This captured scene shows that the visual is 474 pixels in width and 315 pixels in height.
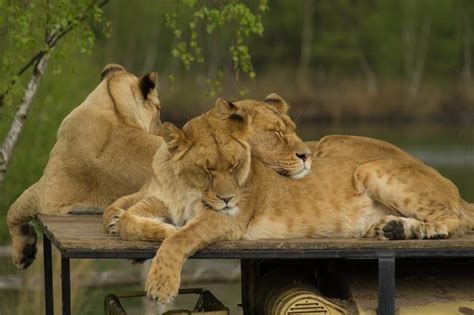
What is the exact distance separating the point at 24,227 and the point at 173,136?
6.03 ft

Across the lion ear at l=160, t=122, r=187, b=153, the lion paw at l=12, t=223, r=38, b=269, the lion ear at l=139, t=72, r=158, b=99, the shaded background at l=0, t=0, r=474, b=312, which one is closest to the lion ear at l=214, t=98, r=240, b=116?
the lion ear at l=160, t=122, r=187, b=153

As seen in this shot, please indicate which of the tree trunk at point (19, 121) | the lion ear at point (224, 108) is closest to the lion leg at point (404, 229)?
the lion ear at point (224, 108)

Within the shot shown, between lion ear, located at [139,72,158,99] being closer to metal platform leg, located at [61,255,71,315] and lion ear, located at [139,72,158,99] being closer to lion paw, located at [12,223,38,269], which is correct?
lion paw, located at [12,223,38,269]

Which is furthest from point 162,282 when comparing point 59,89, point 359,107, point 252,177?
point 359,107

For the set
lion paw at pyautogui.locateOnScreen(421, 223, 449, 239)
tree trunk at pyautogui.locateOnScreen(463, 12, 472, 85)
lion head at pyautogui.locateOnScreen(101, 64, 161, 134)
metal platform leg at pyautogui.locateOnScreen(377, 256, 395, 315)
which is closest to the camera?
metal platform leg at pyautogui.locateOnScreen(377, 256, 395, 315)

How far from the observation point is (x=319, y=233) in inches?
227

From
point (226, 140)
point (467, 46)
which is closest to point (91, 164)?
point (226, 140)

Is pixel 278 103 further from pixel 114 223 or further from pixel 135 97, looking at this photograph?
pixel 135 97

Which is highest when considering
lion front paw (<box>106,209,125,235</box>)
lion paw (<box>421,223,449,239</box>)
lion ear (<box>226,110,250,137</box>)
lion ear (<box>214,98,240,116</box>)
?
lion ear (<box>214,98,240,116</box>)

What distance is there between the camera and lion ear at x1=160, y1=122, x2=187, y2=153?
554cm

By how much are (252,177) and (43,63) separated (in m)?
2.51

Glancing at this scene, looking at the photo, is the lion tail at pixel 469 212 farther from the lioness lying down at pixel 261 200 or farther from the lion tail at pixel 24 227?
the lion tail at pixel 24 227

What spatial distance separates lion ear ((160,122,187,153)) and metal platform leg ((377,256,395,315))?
97 centimetres

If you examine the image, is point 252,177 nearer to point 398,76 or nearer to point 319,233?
point 319,233
